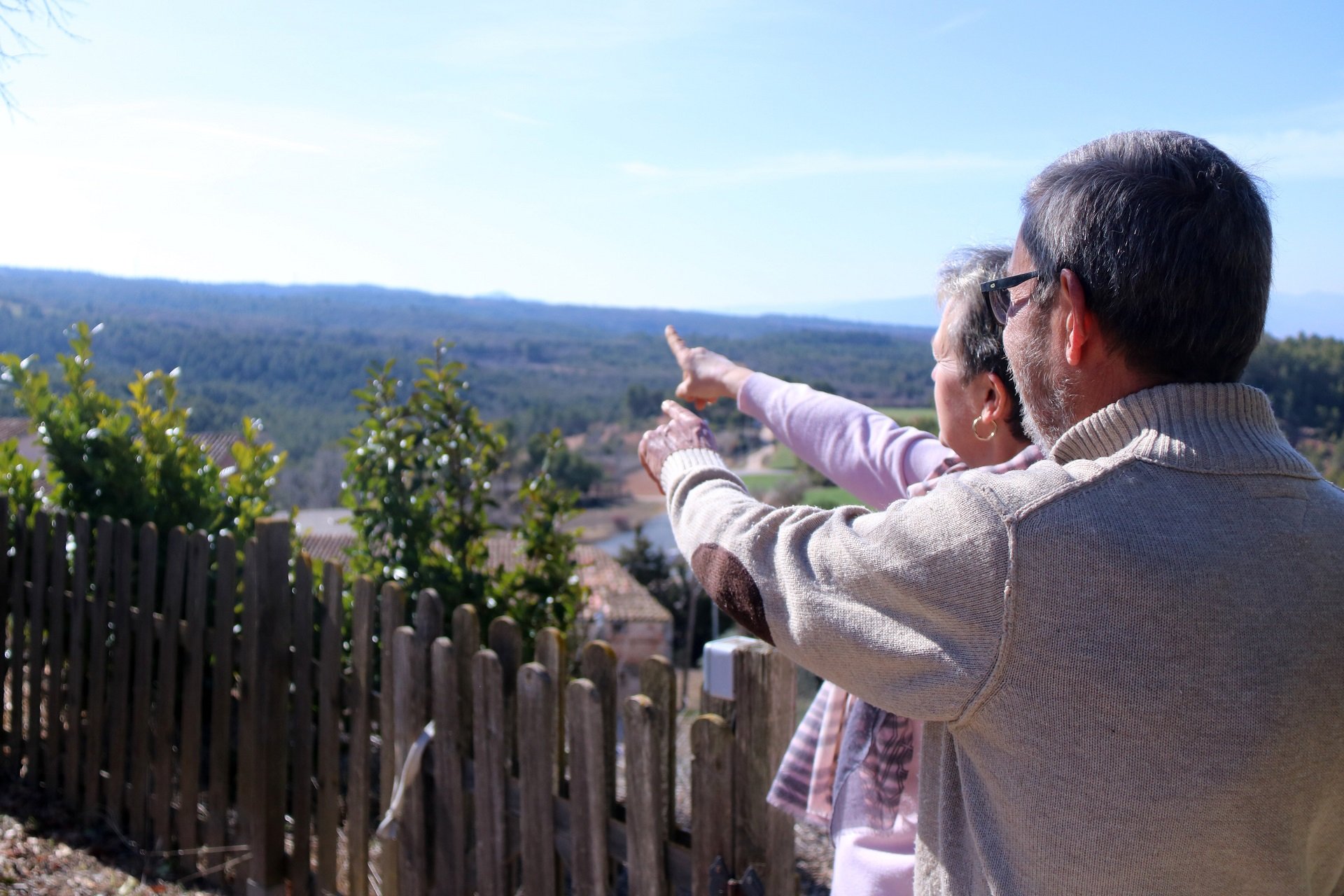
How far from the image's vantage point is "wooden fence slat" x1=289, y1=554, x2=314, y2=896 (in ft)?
11.0

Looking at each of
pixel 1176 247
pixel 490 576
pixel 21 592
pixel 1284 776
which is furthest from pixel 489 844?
pixel 21 592

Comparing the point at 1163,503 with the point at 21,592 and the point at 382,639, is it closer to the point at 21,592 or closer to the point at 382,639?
the point at 382,639

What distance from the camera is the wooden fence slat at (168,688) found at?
3.72 meters

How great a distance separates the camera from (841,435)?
1.80 meters

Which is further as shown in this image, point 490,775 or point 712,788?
point 490,775

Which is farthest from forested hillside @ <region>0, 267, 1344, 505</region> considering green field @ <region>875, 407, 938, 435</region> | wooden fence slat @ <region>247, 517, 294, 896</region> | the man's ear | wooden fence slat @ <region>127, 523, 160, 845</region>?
the man's ear

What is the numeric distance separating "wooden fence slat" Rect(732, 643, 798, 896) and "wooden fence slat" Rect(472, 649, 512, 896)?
771 millimetres

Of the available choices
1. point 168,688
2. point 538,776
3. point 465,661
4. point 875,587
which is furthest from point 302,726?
point 875,587

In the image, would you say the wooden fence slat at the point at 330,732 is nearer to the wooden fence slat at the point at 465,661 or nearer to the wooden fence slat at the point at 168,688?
the wooden fence slat at the point at 465,661

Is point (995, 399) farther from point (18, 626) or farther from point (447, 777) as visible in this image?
point (18, 626)

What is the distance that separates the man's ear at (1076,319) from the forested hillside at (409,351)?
28.2 ft

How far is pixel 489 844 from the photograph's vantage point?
278 cm

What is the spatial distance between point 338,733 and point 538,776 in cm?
99

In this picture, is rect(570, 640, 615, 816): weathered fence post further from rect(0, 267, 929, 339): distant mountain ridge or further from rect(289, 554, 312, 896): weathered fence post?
rect(0, 267, 929, 339): distant mountain ridge
